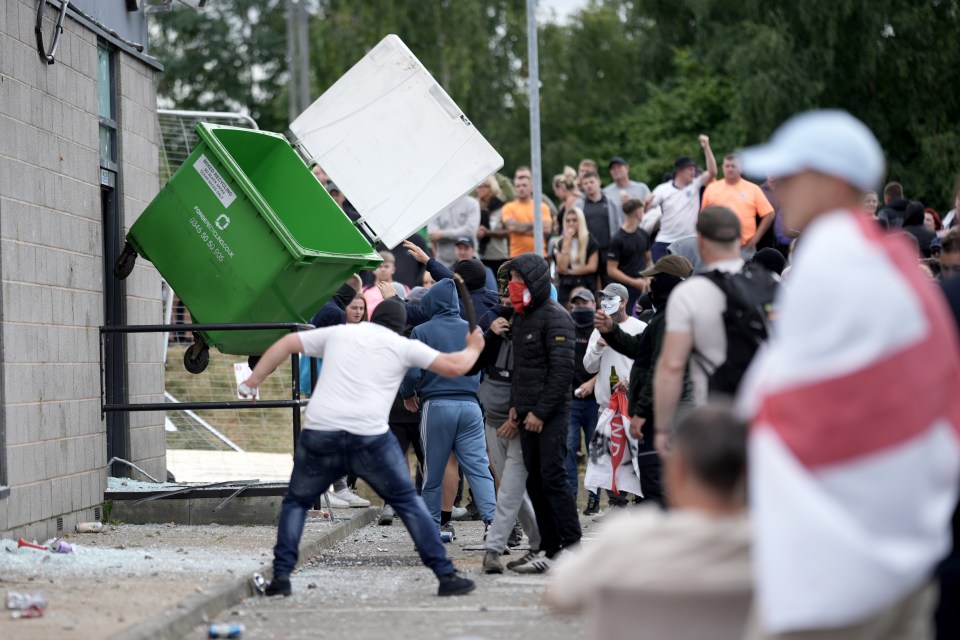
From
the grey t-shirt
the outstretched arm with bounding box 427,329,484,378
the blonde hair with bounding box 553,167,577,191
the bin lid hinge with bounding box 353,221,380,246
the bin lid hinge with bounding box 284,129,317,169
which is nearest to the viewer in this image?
the outstretched arm with bounding box 427,329,484,378

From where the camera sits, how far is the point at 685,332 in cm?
670

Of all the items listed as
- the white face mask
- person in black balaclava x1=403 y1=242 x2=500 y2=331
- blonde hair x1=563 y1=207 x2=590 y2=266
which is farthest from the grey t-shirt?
the white face mask

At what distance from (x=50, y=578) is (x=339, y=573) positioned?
1.87 m

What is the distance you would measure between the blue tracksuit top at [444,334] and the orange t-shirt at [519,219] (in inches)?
256

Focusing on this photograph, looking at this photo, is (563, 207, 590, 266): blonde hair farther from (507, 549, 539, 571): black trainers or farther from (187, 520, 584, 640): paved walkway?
(507, 549, 539, 571): black trainers

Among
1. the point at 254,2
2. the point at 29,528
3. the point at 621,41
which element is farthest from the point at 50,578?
the point at 254,2

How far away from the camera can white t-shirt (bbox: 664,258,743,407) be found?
6660 mm

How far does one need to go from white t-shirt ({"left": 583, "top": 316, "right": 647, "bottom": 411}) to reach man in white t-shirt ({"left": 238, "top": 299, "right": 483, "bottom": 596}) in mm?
3678

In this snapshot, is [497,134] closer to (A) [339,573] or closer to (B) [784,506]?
(A) [339,573]

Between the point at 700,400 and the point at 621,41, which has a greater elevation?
the point at 621,41

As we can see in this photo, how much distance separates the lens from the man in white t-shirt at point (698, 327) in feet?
21.9

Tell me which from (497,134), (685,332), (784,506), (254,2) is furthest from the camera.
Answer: (254,2)

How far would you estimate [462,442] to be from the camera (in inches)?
411

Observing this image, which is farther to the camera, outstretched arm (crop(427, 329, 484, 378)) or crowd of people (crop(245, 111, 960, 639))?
outstretched arm (crop(427, 329, 484, 378))
